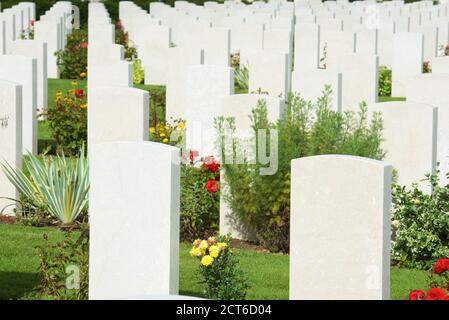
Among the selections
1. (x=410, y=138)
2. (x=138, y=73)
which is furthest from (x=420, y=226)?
(x=138, y=73)

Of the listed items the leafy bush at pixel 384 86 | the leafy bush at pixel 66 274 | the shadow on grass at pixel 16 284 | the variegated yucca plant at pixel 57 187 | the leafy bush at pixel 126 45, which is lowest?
the shadow on grass at pixel 16 284

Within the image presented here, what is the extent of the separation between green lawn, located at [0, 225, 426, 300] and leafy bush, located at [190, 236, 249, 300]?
31 centimetres

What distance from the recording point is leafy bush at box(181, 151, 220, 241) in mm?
9672

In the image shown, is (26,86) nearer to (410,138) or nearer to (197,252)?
(410,138)

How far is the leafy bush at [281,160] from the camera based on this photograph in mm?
9234

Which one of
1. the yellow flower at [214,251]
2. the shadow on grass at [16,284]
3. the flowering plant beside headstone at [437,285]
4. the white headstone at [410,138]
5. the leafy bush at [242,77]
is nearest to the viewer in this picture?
the flowering plant beside headstone at [437,285]

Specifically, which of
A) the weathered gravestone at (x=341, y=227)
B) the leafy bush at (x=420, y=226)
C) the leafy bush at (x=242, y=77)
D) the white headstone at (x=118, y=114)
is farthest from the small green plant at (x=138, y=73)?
the weathered gravestone at (x=341, y=227)

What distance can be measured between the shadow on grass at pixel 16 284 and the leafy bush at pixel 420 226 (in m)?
2.63

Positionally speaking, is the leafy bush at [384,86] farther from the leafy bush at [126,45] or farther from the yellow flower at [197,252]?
the yellow flower at [197,252]

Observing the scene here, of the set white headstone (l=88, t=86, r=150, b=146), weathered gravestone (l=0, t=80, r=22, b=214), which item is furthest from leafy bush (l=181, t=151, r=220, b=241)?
weathered gravestone (l=0, t=80, r=22, b=214)

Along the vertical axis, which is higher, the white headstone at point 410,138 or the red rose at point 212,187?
the white headstone at point 410,138

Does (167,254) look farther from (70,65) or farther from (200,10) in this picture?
(200,10)

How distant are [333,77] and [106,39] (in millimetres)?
7757

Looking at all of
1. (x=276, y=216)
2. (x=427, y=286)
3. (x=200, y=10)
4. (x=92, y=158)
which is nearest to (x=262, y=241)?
(x=276, y=216)
